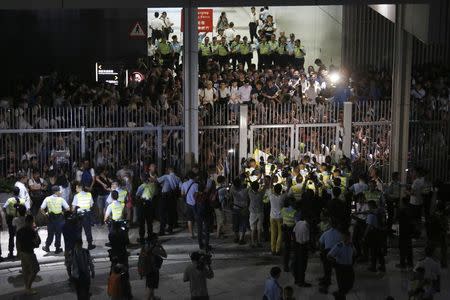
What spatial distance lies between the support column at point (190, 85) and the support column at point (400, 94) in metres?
5.00

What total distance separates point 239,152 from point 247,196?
3401mm

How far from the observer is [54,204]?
686 inches

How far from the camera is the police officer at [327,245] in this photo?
49.6ft

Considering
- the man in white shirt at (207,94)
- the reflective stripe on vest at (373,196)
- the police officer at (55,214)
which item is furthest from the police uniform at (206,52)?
the reflective stripe on vest at (373,196)

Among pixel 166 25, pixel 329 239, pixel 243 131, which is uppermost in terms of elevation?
pixel 166 25

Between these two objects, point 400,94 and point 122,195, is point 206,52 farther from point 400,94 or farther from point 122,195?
point 122,195

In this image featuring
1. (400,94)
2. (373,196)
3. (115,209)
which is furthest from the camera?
(400,94)

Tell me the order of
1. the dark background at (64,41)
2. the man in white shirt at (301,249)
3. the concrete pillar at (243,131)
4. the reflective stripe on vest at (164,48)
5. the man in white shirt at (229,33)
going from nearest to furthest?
the man in white shirt at (301,249)
the concrete pillar at (243,131)
the reflective stripe on vest at (164,48)
the dark background at (64,41)
the man in white shirt at (229,33)

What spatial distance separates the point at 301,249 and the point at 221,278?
1.75 metres

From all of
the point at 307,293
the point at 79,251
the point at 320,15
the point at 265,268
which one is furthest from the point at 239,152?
the point at 320,15

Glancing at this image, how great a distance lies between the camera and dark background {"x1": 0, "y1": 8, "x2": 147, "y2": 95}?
28.3 m

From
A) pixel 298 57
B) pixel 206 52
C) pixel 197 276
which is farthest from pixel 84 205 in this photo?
pixel 298 57

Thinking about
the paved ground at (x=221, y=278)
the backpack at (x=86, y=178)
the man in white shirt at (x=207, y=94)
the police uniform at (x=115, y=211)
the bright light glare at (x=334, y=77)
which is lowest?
the paved ground at (x=221, y=278)

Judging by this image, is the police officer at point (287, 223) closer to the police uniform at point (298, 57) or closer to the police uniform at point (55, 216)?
the police uniform at point (55, 216)
